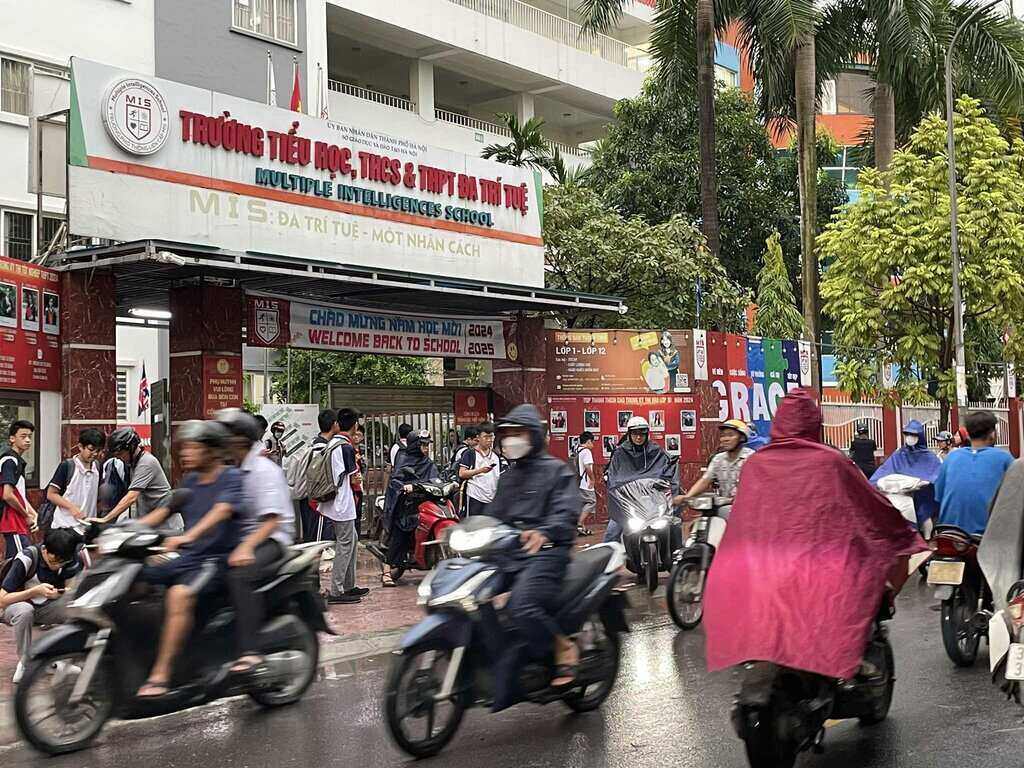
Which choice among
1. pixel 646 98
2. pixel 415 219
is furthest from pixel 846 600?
pixel 646 98

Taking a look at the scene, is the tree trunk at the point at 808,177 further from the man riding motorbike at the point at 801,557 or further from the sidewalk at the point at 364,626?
the man riding motorbike at the point at 801,557

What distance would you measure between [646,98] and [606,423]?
1671 cm

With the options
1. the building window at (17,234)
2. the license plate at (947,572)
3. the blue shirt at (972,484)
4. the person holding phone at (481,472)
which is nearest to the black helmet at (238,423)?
the license plate at (947,572)

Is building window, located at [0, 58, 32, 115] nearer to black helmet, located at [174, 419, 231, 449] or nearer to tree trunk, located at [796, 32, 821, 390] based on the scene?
tree trunk, located at [796, 32, 821, 390]

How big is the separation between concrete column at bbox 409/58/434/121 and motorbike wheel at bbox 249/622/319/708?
2846 centimetres

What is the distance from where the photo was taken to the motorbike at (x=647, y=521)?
11.8m

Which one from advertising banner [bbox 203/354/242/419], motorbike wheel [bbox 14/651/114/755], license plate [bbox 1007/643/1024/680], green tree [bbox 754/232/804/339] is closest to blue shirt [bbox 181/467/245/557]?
motorbike wheel [bbox 14/651/114/755]

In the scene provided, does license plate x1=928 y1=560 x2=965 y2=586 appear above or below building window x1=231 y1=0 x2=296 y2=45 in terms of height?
below

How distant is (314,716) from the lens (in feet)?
24.2

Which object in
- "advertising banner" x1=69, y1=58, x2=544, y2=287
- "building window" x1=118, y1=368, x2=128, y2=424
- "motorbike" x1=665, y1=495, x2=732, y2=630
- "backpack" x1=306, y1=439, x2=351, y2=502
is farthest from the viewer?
"building window" x1=118, y1=368, x2=128, y2=424

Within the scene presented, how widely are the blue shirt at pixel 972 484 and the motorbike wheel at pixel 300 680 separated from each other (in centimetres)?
426

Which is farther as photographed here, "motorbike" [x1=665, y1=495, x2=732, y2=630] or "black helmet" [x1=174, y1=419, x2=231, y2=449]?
"motorbike" [x1=665, y1=495, x2=732, y2=630]

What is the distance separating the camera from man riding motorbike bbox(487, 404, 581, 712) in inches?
255

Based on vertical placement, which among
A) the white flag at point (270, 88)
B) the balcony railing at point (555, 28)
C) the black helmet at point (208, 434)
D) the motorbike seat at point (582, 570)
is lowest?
the motorbike seat at point (582, 570)
